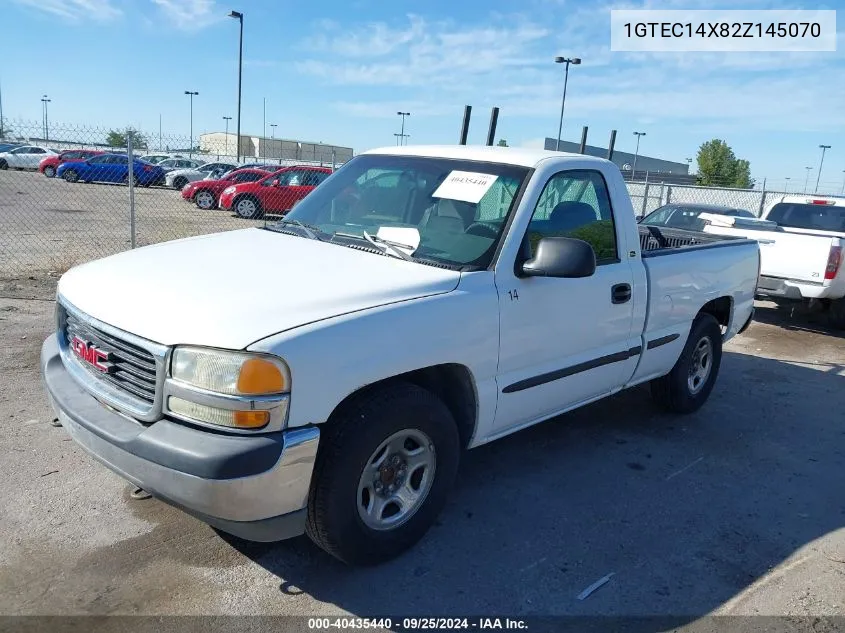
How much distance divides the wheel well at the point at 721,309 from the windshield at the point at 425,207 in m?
2.51

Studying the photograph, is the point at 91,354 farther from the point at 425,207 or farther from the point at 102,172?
the point at 102,172

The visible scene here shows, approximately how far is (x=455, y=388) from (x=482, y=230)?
84cm

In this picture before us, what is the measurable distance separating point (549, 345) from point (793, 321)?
25.0 ft

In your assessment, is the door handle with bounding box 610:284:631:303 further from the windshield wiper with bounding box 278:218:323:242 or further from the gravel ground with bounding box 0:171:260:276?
the gravel ground with bounding box 0:171:260:276

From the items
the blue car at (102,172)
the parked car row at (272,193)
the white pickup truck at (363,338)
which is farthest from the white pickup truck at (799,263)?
the blue car at (102,172)

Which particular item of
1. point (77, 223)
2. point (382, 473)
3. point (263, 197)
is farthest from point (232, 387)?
point (263, 197)

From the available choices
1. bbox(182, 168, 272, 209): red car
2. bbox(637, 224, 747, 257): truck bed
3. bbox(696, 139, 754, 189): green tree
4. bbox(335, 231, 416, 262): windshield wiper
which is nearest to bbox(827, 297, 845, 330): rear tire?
bbox(637, 224, 747, 257): truck bed

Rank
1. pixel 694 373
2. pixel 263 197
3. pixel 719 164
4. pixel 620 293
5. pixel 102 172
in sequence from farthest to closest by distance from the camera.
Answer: pixel 719 164
pixel 102 172
pixel 263 197
pixel 694 373
pixel 620 293

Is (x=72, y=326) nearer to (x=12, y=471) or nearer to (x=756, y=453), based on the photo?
(x=12, y=471)

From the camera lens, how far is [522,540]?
351cm

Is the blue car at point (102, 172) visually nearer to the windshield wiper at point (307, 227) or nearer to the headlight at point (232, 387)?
the windshield wiper at point (307, 227)

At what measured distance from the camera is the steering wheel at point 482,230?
357cm

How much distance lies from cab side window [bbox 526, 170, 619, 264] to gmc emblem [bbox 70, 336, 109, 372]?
2.12 m

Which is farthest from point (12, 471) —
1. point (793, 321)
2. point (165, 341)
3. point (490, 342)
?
point (793, 321)
